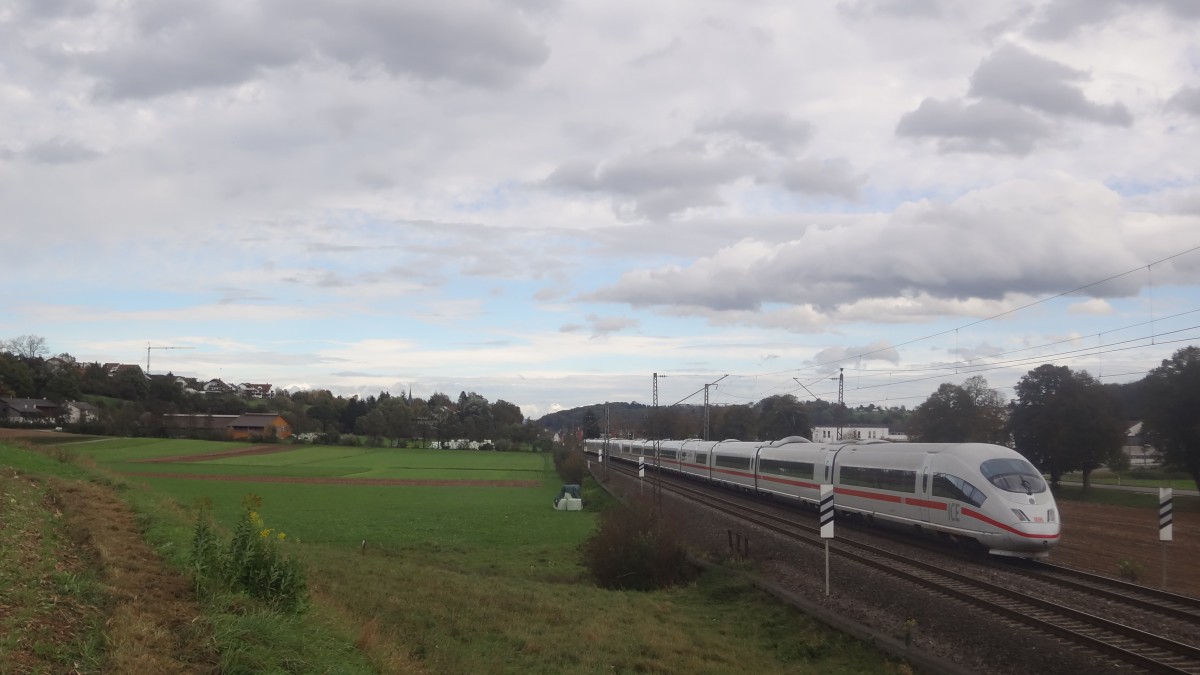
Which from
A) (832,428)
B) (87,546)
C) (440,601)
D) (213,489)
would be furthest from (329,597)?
(832,428)

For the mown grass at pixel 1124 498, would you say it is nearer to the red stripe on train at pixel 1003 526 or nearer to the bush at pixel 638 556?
the red stripe on train at pixel 1003 526

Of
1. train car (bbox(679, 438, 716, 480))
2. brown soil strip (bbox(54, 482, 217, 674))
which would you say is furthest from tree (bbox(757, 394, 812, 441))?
brown soil strip (bbox(54, 482, 217, 674))

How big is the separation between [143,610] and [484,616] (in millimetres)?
8499

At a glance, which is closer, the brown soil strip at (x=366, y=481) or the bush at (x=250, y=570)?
the bush at (x=250, y=570)

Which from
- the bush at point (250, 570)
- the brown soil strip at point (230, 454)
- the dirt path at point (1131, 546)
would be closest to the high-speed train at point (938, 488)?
the dirt path at point (1131, 546)

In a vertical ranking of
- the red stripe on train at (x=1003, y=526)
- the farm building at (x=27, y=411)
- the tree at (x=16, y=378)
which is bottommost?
the red stripe on train at (x=1003, y=526)

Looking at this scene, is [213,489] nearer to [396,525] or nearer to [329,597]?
[396,525]

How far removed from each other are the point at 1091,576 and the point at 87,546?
19733 mm

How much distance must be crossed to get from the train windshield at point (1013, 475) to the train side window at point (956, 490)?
0.50 m

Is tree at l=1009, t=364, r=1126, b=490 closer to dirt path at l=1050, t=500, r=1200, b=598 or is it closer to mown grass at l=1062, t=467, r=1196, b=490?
dirt path at l=1050, t=500, r=1200, b=598

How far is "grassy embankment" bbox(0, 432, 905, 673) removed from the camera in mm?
10023

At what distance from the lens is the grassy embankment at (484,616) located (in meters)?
10.0

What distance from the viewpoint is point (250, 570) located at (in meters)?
10.5

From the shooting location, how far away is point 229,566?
10461 millimetres
